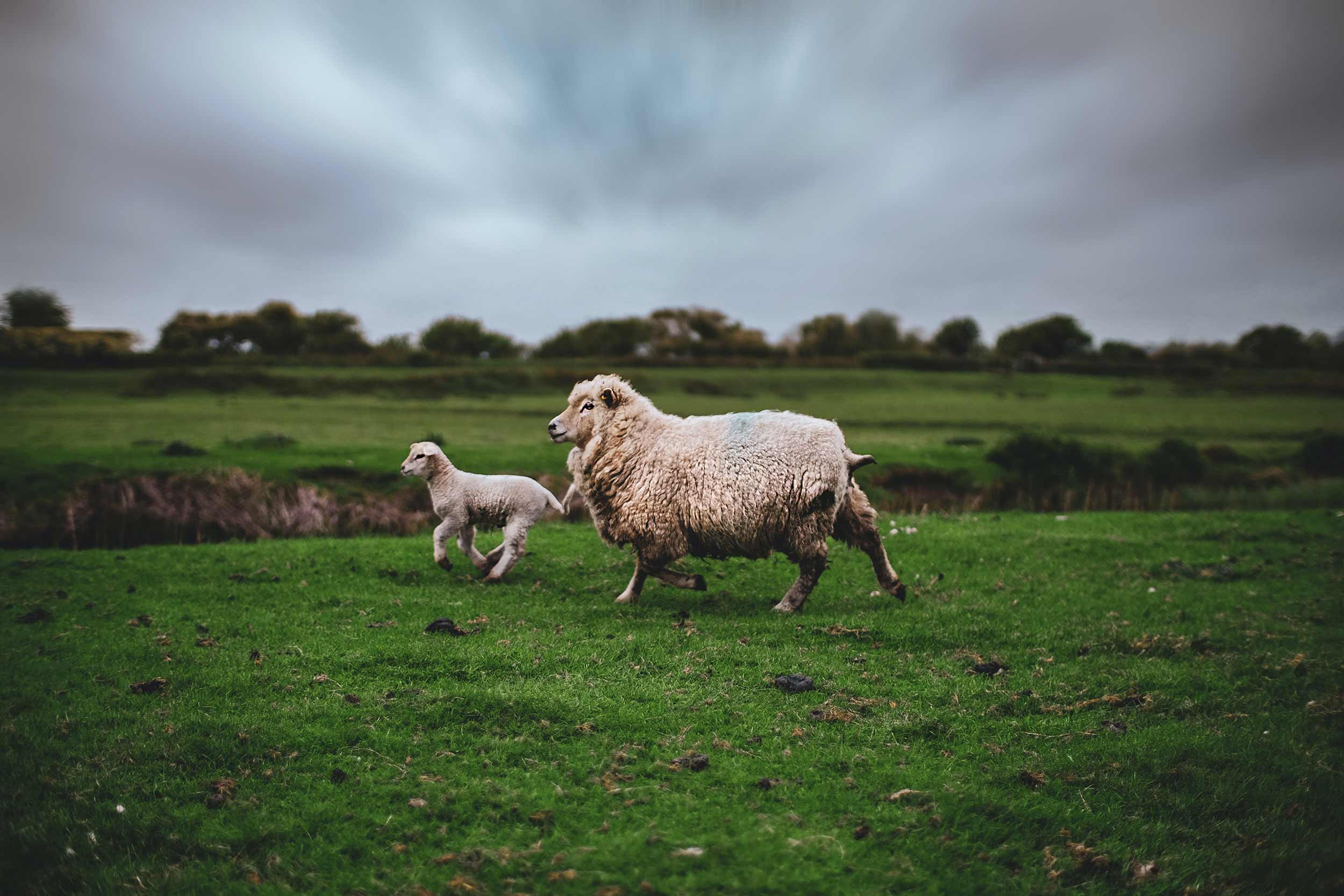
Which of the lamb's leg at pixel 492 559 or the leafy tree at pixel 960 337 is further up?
the leafy tree at pixel 960 337

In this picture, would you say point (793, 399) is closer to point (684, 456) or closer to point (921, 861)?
point (684, 456)

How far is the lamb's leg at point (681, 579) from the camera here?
9.03 meters

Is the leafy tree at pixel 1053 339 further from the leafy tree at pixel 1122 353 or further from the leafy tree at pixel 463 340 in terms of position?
the leafy tree at pixel 463 340

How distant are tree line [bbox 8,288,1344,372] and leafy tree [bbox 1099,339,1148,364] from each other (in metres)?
0.23

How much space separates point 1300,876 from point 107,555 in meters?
15.3

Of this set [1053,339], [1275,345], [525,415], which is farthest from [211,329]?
[1275,345]

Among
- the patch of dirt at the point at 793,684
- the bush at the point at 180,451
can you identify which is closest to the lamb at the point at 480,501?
the patch of dirt at the point at 793,684

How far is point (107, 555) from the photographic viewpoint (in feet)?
39.0

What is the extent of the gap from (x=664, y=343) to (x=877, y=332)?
80.7ft

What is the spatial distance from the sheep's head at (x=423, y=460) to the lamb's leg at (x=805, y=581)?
5.14 meters

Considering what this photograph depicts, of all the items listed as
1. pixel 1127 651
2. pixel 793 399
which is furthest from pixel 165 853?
pixel 793 399

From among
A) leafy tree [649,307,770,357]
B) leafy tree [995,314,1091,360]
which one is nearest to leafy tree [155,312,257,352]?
leafy tree [649,307,770,357]

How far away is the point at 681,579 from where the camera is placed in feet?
30.2

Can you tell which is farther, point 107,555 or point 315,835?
point 107,555
